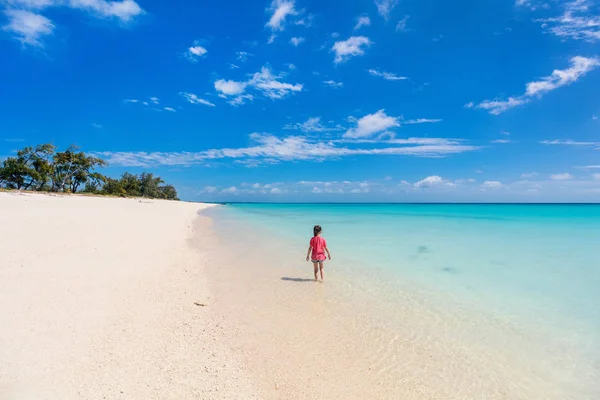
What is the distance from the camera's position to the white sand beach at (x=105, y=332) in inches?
131

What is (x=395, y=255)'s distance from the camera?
12.9 m

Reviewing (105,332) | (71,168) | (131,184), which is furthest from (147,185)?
(105,332)

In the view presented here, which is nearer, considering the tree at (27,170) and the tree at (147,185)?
the tree at (27,170)

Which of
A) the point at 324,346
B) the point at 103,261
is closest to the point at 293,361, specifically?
the point at 324,346

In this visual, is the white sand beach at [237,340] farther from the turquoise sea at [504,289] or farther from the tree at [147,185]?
the tree at [147,185]

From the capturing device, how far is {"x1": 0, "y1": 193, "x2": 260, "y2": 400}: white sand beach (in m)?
3.32

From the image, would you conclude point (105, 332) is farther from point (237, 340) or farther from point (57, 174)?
point (57, 174)

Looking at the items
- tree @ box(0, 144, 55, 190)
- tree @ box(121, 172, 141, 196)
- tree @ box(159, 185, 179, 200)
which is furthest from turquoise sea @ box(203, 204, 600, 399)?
tree @ box(159, 185, 179, 200)

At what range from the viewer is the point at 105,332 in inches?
173

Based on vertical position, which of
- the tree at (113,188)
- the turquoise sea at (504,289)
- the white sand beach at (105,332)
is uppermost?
the tree at (113,188)

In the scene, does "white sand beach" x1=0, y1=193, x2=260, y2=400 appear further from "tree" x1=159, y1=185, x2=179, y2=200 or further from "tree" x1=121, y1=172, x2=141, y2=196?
"tree" x1=159, y1=185, x2=179, y2=200

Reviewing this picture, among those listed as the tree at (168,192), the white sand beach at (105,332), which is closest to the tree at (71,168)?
the tree at (168,192)

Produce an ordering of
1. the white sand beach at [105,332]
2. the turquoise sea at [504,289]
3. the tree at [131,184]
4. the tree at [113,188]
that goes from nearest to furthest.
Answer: the white sand beach at [105,332], the turquoise sea at [504,289], the tree at [113,188], the tree at [131,184]

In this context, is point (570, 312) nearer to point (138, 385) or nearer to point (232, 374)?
point (232, 374)
